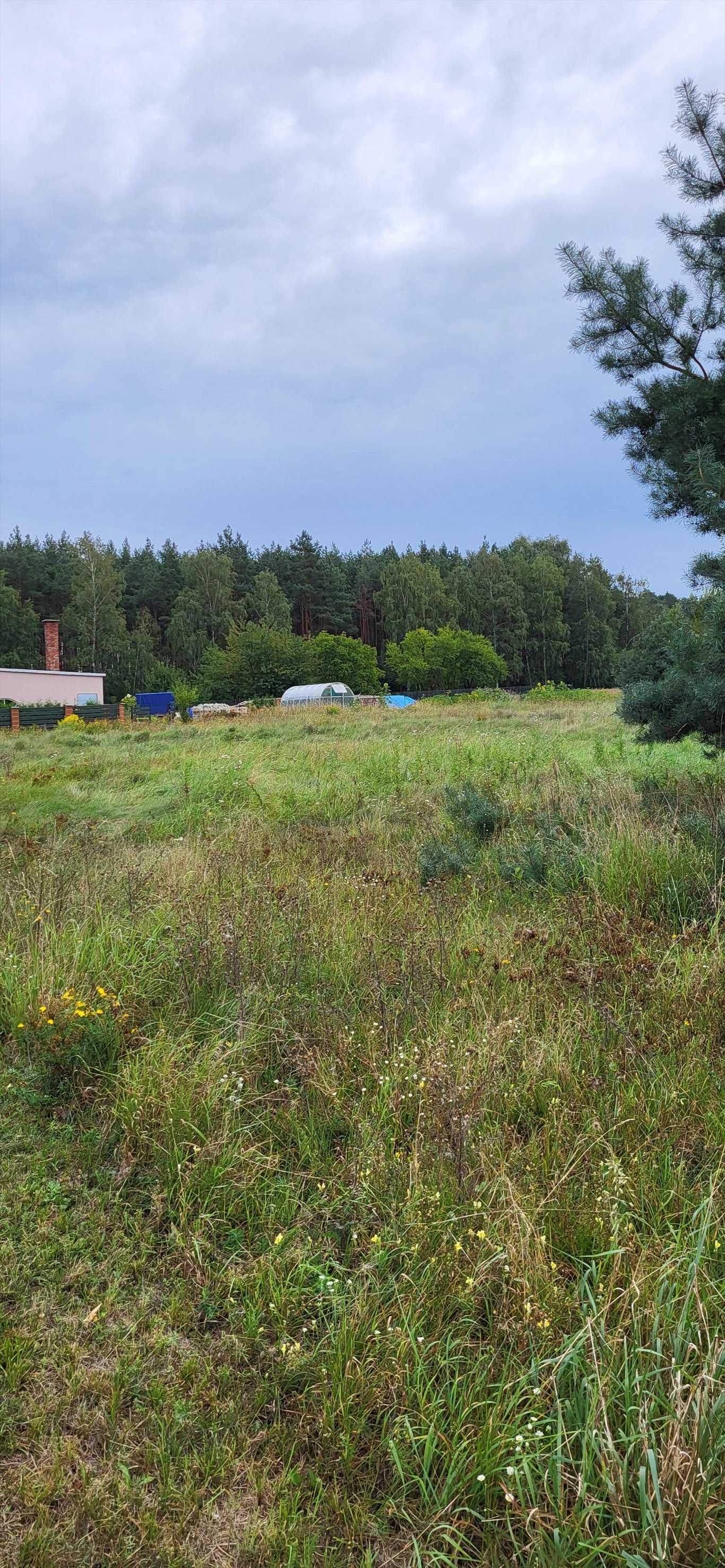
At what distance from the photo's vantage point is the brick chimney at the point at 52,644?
4841 centimetres

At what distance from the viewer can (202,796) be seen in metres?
8.92

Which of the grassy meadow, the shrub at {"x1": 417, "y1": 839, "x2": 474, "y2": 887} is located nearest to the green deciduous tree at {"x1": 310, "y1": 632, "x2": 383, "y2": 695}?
→ the shrub at {"x1": 417, "y1": 839, "x2": 474, "y2": 887}

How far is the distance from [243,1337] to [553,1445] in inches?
30.8

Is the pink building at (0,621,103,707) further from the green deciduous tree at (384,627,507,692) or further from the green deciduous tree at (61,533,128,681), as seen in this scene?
the green deciduous tree at (384,627,507,692)

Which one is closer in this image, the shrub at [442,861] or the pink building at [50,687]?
the shrub at [442,861]

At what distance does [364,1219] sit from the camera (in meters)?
2.39

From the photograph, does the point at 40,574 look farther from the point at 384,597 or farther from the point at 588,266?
the point at 588,266

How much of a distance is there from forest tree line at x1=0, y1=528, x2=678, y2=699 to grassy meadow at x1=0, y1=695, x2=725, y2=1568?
145 feet

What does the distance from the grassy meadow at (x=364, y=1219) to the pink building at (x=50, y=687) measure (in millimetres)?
36400

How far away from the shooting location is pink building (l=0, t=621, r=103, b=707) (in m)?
38.9

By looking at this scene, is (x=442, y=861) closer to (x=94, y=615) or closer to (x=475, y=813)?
(x=475, y=813)

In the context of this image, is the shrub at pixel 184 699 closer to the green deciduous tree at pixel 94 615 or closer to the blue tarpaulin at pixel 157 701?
the blue tarpaulin at pixel 157 701

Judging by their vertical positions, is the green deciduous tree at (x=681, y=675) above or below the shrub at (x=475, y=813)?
above

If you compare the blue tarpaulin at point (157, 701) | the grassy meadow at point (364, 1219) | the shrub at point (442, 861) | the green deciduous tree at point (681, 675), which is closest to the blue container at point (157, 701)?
the blue tarpaulin at point (157, 701)
